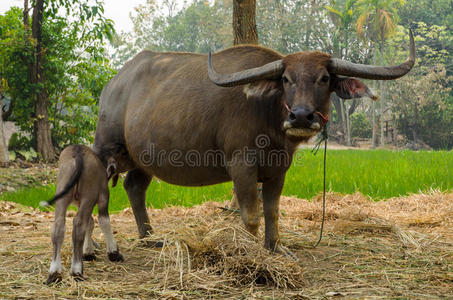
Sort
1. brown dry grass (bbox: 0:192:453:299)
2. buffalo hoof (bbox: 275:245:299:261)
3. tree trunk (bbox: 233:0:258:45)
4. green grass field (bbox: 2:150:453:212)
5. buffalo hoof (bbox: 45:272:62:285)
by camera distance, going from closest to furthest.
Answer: brown dry grass (bbox: 0:192:453:299), buffalo hoof (bbox: 45:272:62:285), buffalo hoof (bbox: 275:245:299:261), tree trunk (bbox: 233:0:258:45), green grass field (bbox: 2:150:453:212)

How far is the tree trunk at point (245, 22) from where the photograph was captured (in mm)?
4930

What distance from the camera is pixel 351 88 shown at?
3.16 meters

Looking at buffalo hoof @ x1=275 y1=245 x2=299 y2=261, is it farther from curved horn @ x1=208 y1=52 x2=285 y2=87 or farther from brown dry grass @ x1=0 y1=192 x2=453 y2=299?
curved horn @ x1=208 y1=52 x2=285 y2=87

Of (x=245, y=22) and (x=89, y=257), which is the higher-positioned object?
(x=245, y=22)

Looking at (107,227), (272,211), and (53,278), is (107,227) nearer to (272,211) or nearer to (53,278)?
(53,278)

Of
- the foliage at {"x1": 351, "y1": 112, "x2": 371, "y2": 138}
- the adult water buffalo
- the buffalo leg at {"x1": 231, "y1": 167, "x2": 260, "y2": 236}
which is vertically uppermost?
the adult water buffalo

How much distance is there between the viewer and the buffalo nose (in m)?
2.80

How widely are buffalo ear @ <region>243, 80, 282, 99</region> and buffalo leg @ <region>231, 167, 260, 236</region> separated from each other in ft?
1.75

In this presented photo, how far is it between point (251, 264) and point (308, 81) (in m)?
1.21

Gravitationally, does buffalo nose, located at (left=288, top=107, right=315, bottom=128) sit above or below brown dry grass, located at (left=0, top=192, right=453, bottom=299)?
above

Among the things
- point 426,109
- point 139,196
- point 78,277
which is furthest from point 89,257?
point 426,109

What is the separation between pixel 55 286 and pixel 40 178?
21.5 feet

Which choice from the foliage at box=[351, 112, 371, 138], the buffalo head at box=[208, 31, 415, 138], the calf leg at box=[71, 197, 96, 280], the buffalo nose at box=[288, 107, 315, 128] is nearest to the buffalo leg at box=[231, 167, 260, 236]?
the buffalo head at box=[208, 31, 415, 138]

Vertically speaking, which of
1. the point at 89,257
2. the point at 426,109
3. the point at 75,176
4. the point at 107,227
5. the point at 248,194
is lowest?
the point at 89,257
